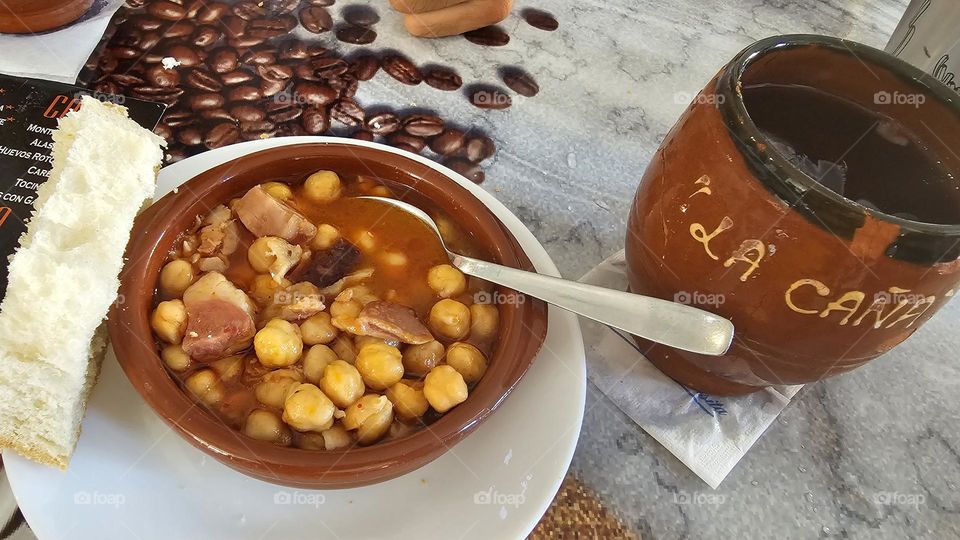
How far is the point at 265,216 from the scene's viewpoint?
47.8 inches

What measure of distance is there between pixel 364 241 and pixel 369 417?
0.37 meters

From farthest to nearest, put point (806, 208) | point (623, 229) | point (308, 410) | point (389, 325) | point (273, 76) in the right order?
1. point (273, 76)
2. point (623, 229)
3. point (389, 325)
4. point (308, 410)
5. point (806, 208)

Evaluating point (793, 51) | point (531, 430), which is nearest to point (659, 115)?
point (793, 51)

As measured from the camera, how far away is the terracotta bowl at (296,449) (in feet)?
3.13

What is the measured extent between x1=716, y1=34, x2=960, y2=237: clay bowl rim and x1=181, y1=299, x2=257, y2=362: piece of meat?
809 millimetres

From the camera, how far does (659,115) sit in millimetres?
1938

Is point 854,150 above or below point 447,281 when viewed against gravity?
above

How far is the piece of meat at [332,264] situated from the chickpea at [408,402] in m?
0.25

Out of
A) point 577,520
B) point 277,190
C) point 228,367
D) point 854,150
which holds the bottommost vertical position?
point 577,520

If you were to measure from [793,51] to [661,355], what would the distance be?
0.56 metres

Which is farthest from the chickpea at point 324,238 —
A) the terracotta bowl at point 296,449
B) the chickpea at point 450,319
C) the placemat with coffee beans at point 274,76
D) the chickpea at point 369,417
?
the placemat with coffee beans at point 274,76

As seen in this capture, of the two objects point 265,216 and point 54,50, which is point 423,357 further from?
point 54,50

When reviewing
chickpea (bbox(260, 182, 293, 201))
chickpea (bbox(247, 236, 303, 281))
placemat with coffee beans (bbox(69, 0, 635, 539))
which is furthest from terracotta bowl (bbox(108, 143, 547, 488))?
placemat with coffee beans (bbox(69, 0, 635, 539))

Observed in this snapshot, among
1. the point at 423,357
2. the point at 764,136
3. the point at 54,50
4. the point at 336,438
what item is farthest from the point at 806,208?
the point at 54,50
